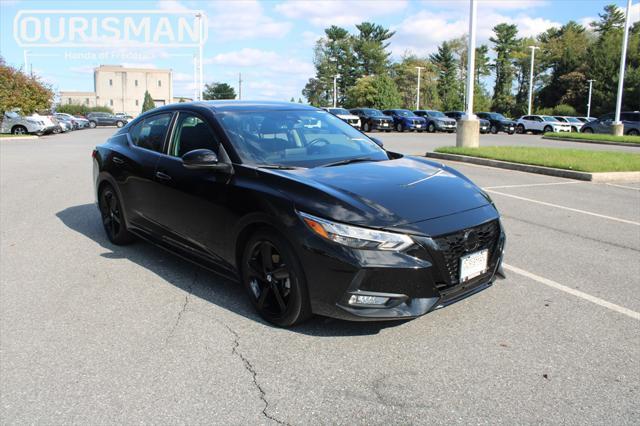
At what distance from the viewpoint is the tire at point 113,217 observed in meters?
5.98

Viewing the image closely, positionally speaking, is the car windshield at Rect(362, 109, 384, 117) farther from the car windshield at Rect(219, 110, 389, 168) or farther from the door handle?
the door handle

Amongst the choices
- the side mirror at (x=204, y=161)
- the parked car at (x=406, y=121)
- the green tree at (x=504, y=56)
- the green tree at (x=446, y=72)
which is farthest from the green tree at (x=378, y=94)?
the side mirror at (x=204, y=161)

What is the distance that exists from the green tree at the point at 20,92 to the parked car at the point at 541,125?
113 feet

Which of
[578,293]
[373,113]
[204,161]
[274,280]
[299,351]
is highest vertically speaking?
[373,113]

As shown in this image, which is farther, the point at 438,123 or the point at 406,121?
the point at 406,121

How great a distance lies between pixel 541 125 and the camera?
41.3 meters

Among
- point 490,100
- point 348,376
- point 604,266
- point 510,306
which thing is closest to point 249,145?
point 348,376

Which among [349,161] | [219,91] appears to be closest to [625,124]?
[349,161]

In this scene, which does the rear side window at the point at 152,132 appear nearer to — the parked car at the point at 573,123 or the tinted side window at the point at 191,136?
the tinted side window at the point at 191,136

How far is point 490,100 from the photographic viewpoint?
9381 centimetres

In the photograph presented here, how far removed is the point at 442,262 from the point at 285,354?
1.15 metres

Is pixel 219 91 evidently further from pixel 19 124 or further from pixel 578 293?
pixel 578 293

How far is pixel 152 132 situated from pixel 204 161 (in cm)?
157

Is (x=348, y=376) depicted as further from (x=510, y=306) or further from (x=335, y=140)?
(x=335, y=140)
